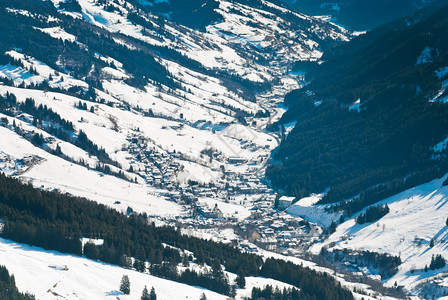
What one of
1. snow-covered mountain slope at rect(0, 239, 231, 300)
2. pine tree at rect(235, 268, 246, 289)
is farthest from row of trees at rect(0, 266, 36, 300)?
pine tree at rect(235, 268, 246, 289)

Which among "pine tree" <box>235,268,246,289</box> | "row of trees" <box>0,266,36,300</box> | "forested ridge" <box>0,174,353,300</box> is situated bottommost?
"row of trees" <box>0,266,36,300</box>

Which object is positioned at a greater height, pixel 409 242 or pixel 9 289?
pixel 409 242

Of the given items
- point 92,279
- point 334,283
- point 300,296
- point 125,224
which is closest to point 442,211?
point 334,283

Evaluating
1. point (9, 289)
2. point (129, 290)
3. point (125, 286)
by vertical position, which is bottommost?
point (9, 289)

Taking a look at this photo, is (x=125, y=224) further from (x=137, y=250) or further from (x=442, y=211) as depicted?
(x=442, y=211)

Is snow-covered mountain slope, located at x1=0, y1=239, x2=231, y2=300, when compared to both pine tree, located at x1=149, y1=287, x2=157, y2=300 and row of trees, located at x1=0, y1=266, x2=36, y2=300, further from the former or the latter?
row of trees, located at x1=0, y1=266, x2=36, y2=300

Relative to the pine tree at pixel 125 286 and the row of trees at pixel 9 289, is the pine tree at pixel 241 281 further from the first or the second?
the row of trees at pixel 9 289

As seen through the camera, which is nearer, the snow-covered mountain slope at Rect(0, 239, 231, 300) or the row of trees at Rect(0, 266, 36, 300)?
→ the row of trees at Rect(0, 266, 36, 300)

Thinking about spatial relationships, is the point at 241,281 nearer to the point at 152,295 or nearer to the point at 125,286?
the point at 152,295

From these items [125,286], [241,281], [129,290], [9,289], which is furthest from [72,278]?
[241,281]
